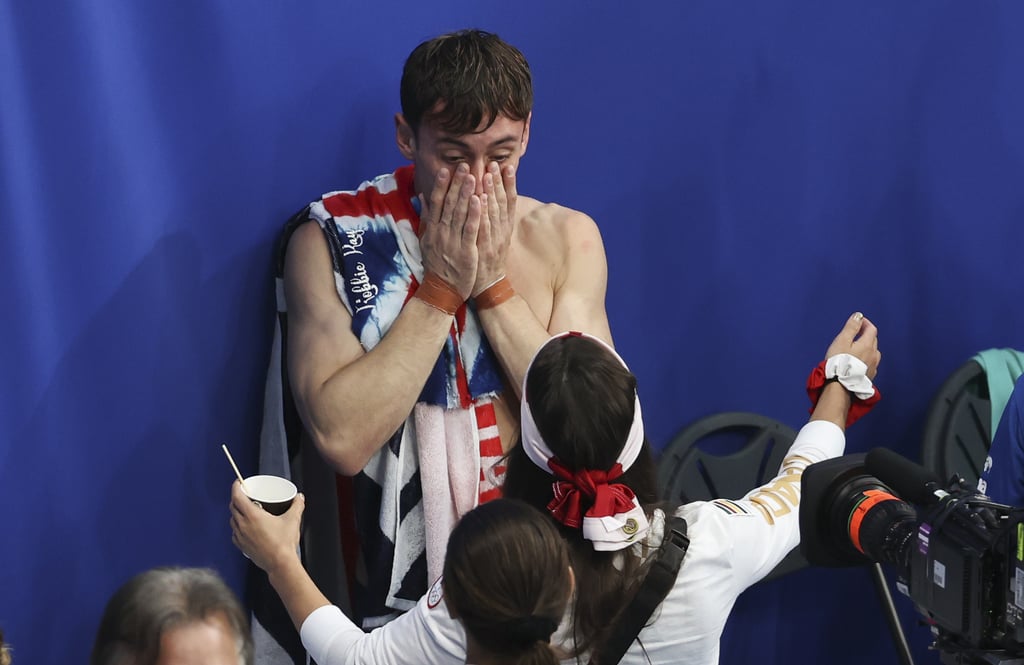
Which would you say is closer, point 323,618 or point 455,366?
point 323,618

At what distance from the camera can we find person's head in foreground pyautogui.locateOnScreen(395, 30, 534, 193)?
6.60 feet

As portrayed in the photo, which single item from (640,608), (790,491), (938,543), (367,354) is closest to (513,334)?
(367,354)

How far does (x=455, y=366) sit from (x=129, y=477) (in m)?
0.55

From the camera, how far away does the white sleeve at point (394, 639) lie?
1629mm

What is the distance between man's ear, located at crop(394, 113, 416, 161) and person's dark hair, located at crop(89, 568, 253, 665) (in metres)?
→ 0.83

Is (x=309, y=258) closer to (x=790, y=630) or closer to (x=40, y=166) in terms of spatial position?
(x=40, y=166)

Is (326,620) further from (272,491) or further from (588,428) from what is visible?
(588,428)

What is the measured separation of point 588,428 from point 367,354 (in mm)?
542

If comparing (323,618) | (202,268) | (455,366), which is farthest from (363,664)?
(202,268)

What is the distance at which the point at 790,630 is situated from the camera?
3.01 m

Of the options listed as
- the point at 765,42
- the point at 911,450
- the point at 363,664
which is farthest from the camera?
the point at 911,450

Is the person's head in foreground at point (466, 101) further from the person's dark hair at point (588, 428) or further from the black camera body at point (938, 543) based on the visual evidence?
the black camera body at point (938, 543)

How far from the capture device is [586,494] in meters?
1.62

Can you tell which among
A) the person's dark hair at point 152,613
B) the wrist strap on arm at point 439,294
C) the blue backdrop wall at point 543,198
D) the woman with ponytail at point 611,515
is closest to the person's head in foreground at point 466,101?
the wrist strap on arm at point 439,294
